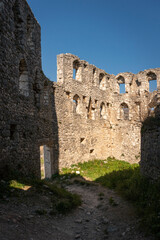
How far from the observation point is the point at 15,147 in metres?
8.29

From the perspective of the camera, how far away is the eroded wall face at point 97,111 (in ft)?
50.4

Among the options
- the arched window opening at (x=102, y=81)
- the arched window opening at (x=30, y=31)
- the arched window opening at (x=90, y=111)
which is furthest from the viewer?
the arched window opening at (x=102, y=81)

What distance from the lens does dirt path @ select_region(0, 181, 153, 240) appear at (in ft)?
15.3

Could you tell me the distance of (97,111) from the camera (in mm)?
18984

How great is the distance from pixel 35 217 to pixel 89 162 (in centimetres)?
1157

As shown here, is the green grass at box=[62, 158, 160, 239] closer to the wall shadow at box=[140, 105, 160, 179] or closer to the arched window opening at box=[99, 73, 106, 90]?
the wall shadow at box=[140, 105, 160, 179]

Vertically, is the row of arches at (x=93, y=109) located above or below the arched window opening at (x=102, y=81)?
below

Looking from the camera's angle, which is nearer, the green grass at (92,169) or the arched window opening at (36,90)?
the arched window opening at (36,90)

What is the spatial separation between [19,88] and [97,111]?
10199mm

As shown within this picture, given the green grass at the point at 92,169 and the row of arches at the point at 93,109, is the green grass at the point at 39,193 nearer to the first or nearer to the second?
the green grass at the point at 92,169

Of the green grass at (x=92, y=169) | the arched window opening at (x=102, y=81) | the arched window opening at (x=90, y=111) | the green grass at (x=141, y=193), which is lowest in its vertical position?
the green grass at (x=92, y=169)

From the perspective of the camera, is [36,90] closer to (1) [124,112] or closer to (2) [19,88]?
(2) [19,88]

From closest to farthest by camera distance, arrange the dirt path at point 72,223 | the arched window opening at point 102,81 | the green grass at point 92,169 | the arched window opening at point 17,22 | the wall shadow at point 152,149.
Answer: the dirt path at point 72,223 → the wall shadow at point 152,149 → the arched window opening at point 17,22 → the green grass at point 92,169 → the arched window opening at point 102,81

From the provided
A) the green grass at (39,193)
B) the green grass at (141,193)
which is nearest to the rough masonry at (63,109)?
the green grass at (141,193)
